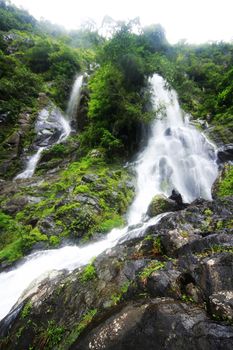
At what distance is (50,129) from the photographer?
2077 cm

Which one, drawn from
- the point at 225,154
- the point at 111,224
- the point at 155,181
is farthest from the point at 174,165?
the point at 111,224

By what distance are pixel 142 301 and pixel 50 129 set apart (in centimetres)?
1862

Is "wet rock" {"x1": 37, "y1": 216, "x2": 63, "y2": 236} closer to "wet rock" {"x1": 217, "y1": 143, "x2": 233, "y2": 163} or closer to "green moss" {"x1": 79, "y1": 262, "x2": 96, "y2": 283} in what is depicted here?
"green moss" {"x1": 79, "y1": 262, "x2": 96, "y2": 283}

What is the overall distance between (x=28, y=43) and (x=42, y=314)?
37078mm

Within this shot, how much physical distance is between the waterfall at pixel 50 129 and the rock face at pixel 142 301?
11.9 metres

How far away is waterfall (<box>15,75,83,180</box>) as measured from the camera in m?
17.2

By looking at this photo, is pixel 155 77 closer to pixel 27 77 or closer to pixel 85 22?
pixel 27 77

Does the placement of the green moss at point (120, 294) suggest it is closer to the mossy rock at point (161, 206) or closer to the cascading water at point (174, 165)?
the mossy rock at point (161, 206)

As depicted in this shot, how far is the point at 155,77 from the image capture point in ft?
76.9

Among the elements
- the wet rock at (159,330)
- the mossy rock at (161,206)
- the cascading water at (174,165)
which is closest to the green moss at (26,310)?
the wet rock at (159,330)

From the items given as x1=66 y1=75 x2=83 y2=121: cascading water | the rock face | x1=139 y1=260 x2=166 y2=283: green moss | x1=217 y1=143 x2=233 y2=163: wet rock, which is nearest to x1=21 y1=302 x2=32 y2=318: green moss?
the rock face

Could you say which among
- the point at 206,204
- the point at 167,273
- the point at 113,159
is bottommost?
the point at 167,273

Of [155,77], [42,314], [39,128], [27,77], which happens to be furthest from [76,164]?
[27,77]

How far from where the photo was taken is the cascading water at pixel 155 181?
7458 mm
